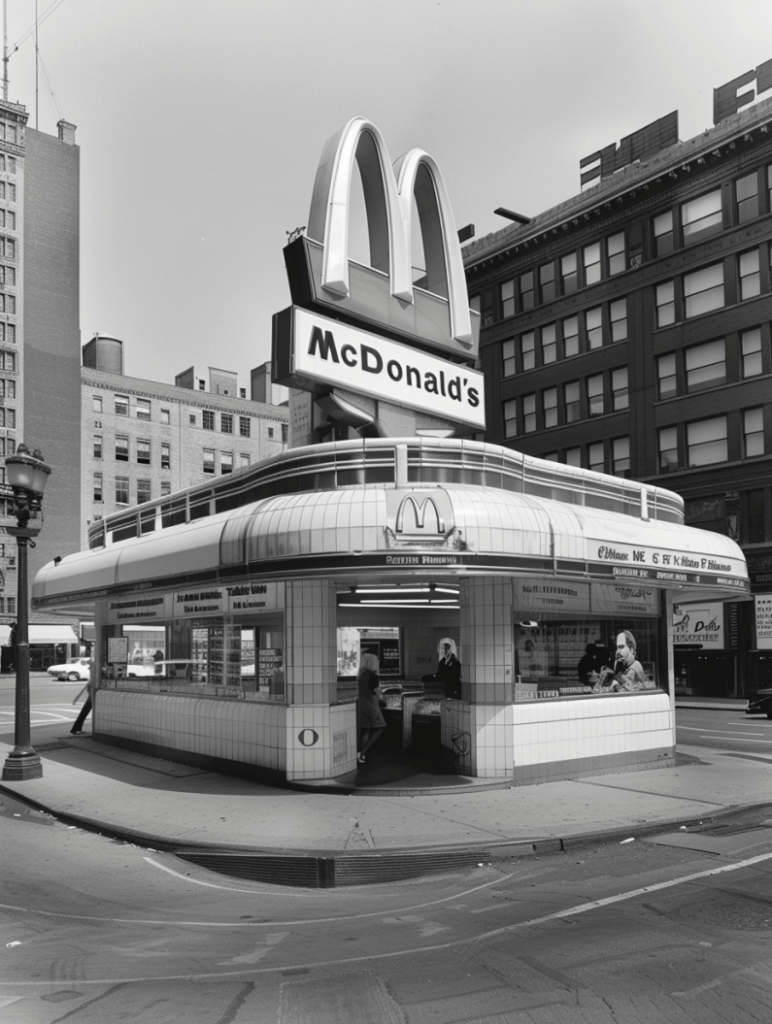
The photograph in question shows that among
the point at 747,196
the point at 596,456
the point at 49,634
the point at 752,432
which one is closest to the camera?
the point at 752,432

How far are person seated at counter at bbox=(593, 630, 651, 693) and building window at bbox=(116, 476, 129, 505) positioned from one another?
77.6 meters

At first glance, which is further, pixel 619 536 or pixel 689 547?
pixel 689 547

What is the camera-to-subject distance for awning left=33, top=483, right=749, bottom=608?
1239 centimetres

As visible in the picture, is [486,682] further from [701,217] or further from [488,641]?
[701,217]

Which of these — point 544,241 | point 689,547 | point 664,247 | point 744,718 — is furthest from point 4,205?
point 689,547

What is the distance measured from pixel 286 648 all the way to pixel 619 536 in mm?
5195

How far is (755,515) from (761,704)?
12.4 metres

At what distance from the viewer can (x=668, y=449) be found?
43000 millimetres

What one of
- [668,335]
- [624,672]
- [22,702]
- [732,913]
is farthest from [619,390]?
[732,913]

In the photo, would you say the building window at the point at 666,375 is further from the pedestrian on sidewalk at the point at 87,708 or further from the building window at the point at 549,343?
the pedestrian on sidewalk at the point at 87,708

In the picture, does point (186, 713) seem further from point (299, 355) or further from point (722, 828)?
point (722, 828)

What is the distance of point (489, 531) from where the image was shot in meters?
12.6

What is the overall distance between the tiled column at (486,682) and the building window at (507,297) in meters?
38.4

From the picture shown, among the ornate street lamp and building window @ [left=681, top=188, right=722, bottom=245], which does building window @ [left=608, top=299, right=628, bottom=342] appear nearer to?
building window @ [left=681, top=188, right=722, bottom=245]
